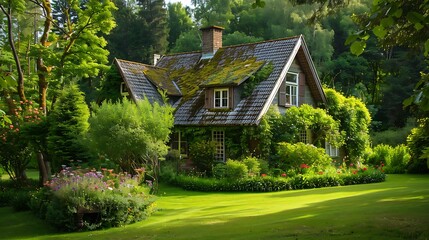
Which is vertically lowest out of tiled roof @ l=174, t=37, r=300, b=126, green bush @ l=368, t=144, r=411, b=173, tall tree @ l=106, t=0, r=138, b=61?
green bush @ l=368, t=144, r=411, b=173

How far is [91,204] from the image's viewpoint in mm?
12695

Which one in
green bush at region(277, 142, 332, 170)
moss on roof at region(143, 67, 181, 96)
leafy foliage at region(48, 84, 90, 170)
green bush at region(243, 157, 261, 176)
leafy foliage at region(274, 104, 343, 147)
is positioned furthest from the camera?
moss on roof at region(143, 67, 181, 96)

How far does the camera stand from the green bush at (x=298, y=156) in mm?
22438

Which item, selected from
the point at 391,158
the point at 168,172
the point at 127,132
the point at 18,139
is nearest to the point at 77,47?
the point at 18,139

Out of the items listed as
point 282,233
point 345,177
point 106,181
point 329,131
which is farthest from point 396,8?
point 329,131

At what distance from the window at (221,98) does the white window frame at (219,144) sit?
148 centimetres

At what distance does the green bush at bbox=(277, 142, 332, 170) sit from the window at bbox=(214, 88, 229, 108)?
408cm

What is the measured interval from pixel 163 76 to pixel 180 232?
2009 cm

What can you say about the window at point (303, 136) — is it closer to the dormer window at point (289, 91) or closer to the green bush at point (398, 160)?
the dormer window at point (289, 91)

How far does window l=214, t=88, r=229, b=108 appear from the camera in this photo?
82.5 feet

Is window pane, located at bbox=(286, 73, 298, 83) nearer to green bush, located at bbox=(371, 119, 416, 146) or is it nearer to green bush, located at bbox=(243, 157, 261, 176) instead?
green bush, located at bbox=(243, 157, 261, 176)

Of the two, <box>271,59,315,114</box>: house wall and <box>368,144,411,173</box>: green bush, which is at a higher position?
<box>271,59,315,114</box>: house wall

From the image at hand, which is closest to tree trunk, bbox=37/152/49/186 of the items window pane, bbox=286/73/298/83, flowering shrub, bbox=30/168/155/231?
flowering shrub, bbox=30/168/155/231

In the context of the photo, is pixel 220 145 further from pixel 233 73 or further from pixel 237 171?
pixel 237 171
